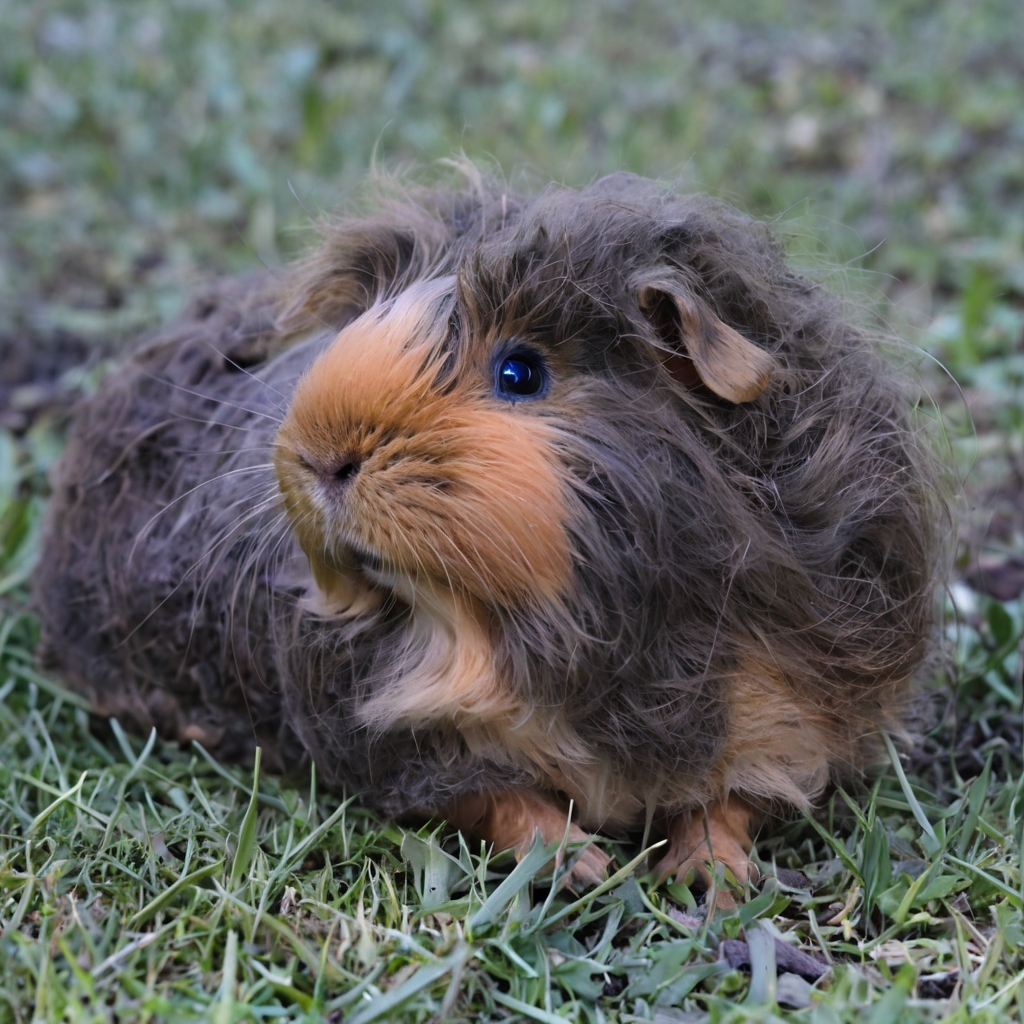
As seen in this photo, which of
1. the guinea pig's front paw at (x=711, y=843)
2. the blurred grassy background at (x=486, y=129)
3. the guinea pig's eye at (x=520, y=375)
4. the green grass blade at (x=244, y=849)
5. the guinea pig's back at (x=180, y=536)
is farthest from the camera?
the blurred grassy background at (x=486, y=129)

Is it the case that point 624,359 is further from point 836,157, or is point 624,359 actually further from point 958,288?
point 836,157

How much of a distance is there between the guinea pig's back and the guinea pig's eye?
51cm

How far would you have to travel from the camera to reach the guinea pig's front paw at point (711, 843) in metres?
2.06

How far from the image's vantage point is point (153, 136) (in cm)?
502

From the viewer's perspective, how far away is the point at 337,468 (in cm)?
176

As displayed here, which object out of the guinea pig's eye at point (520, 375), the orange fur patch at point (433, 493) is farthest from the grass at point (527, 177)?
the guinea pig's eye at point (520, 375)

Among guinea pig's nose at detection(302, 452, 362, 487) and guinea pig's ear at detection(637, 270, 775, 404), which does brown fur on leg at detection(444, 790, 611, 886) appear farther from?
guinea pig's ear at detection(637, 270, 775, 404)

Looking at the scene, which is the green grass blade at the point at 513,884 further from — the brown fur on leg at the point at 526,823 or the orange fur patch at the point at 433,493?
the orange fur patch at the point at 433,493

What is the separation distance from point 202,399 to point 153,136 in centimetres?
295

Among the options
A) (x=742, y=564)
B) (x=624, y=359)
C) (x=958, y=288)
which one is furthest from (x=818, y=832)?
(x=958, y=288)

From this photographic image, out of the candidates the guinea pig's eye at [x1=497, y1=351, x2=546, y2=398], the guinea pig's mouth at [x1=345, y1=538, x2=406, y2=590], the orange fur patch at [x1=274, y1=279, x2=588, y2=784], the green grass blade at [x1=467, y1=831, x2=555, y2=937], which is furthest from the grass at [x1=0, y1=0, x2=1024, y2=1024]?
the guinea pig's eye at [x1=497, y1=351, x2=546, y2=398]

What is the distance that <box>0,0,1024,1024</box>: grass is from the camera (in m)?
1.80

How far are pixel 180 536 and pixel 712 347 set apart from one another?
1.15m

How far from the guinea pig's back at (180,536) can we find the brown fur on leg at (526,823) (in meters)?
0.50
